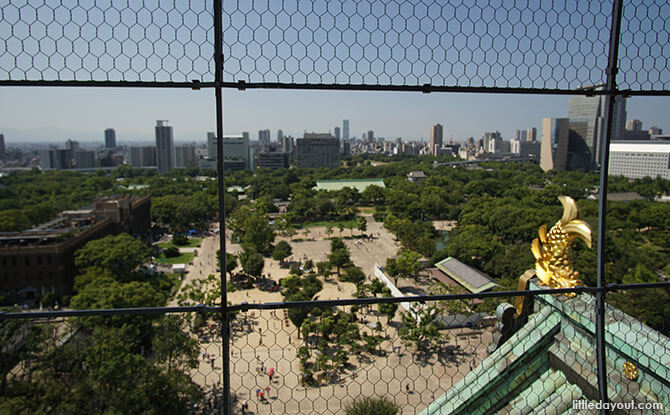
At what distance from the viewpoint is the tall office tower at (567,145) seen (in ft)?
97.3

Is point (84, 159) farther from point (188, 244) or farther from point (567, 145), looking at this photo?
point (567, 145)

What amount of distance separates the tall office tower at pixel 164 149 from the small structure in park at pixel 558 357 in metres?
35.2

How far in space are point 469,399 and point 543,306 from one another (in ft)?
1.43

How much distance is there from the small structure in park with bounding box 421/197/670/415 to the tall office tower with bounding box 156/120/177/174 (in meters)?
35.2

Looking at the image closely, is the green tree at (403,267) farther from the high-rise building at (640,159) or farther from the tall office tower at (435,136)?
the tall office tower at (435,136)

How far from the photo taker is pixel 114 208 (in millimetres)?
11305

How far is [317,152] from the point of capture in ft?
126

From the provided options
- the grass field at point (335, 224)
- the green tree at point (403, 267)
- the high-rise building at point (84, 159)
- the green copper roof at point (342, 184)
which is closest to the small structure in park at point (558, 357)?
the green tree at point (403, 267)

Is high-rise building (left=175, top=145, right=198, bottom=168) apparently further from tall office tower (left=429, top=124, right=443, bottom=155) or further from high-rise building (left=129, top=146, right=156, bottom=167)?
tall office tower (left=429, top=124, right=443, bottom=155)

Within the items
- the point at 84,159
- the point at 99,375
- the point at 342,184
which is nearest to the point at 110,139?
the point at 84,159

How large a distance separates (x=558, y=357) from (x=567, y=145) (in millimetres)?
33056

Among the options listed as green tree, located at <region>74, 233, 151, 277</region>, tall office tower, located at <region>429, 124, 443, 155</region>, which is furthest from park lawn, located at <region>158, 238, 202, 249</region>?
tall office tower, located at <region>429, 124, 443, 155</region>

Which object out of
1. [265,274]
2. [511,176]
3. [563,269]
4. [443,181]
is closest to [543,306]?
[563,269]

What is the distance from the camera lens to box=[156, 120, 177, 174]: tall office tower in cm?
3375
